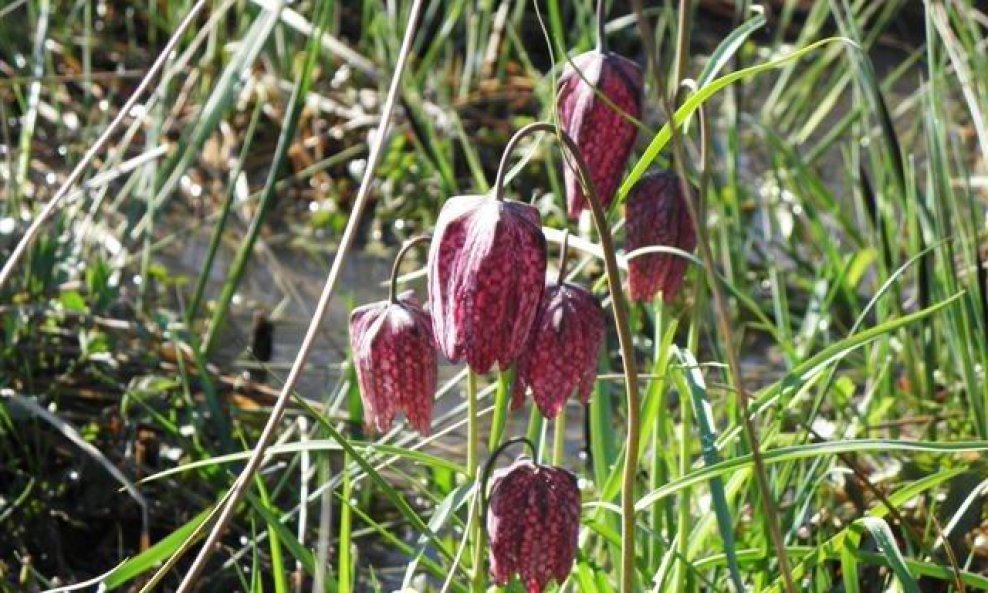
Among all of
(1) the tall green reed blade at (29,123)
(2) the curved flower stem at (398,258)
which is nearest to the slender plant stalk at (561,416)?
(2) the curved flower stem at (398,258)

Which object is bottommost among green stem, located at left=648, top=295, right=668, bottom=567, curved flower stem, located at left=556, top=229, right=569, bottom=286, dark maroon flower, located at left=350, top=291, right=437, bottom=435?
green stem, located at left=648, top=295, right=668, bottom=567

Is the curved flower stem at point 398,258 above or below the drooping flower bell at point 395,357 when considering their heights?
above

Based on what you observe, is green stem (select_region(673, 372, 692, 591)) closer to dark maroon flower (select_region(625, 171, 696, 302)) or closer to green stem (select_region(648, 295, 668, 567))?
green stem (select_region(648, 295, 668, 567))

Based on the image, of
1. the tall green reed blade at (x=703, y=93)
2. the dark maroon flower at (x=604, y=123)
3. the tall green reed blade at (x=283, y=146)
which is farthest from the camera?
the tall green reed blade at (x=283, y=146)

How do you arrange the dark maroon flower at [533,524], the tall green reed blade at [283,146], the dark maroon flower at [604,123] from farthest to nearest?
the tall green reed blade at [283,146], the dark maroon flower at [604,123], the dark maroon flower at [533,524]

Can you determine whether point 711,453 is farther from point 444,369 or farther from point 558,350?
point 444,369

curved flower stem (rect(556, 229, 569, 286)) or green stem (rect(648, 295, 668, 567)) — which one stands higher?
curved flower stem (rect(556, 229, 569, 286))

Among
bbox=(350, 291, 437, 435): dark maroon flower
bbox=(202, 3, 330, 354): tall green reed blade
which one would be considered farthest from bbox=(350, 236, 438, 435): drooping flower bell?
bbox=(202, 3, 330, 354): tall green reed blade

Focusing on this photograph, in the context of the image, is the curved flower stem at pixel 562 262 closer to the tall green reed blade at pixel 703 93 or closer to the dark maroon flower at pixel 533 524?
the tall green reed blade at pixel 703 93

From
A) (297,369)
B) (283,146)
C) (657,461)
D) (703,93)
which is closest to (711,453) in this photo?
(657,461)
